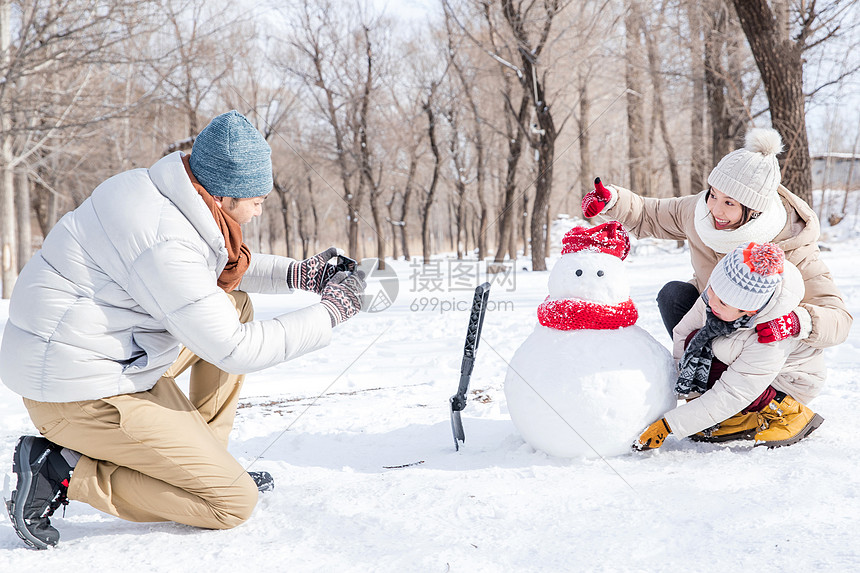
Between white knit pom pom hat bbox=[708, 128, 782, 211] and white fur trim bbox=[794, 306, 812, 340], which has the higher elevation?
white knit pom pom hat bbox=[708, 128, 782, 211]

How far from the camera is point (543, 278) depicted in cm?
1205

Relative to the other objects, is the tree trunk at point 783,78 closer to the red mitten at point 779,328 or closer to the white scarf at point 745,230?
the white scarf at point 745,230

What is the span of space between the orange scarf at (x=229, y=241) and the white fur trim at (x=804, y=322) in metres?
2.18

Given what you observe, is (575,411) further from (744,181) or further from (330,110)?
(330,110)

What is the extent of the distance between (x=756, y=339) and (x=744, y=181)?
652mm

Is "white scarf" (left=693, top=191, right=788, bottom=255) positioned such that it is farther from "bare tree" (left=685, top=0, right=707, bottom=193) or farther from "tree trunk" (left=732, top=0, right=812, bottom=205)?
"bare tree" (left=685, top=0, right=707, bottom=193)

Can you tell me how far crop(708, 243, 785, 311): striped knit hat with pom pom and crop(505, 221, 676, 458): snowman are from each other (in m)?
0.38

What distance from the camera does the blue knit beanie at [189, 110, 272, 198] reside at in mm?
2029

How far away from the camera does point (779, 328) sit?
2.40 meters

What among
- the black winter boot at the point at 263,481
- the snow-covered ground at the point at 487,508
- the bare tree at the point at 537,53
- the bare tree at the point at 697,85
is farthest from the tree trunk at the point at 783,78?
the black winter boot at the point at 263,481

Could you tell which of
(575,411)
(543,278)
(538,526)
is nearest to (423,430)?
(575,411)

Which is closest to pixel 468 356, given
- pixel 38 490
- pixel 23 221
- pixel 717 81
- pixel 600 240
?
pixel 600 240

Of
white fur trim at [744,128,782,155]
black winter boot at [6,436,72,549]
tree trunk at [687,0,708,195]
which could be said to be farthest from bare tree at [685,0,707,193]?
black winter boot at [6,436,72,549]

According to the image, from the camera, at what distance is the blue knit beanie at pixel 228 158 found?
203 cm
